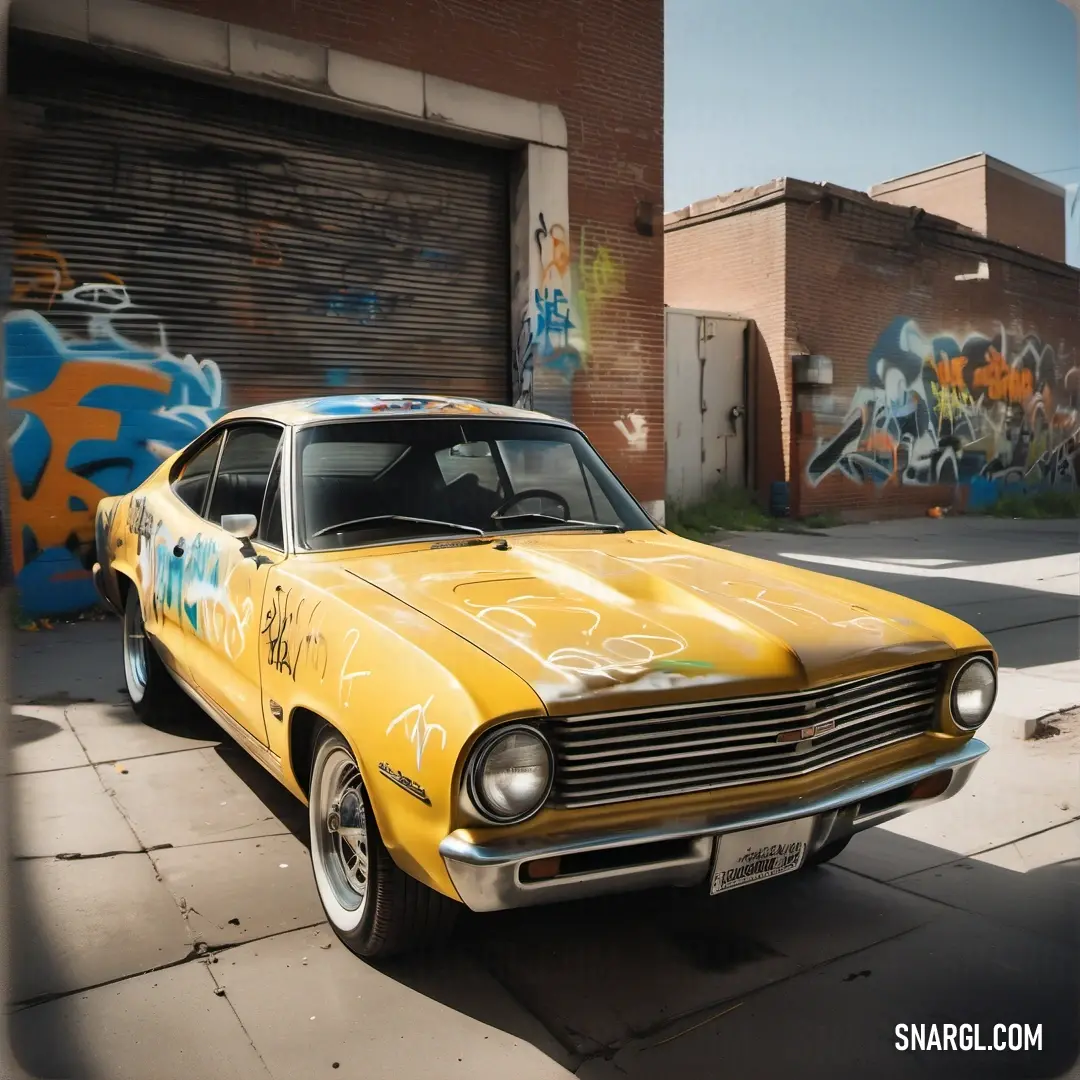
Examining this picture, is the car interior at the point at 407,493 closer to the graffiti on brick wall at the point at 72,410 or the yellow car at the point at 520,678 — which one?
the yellow car at the point at 520,678

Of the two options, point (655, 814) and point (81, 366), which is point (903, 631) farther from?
point (81, 366)

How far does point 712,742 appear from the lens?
2.49 meters

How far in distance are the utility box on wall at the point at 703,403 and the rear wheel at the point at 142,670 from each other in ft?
32.5

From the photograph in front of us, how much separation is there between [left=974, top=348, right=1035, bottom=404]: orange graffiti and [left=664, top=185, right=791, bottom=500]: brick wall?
5800mm

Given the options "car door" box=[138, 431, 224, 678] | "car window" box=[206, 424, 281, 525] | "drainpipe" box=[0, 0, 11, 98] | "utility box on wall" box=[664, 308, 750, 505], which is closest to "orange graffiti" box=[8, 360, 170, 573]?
"drainpipe" box=[0, 0, 11, 98]

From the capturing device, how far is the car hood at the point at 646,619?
244 cm

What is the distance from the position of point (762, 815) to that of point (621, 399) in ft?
27.5

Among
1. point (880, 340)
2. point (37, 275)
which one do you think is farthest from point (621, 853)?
point (880, 340)

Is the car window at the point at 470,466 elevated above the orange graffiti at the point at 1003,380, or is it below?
below

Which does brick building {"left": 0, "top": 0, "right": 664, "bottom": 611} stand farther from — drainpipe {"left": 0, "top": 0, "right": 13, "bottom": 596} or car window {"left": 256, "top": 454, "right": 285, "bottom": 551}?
car window {"left": 256, "top": 454, "right": 285, "bottom": 551}

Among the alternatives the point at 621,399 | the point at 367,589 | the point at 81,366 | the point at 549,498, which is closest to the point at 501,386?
the point at 621,399

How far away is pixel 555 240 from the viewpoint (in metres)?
9.91

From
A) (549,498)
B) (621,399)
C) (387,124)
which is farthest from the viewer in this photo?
(621,399)

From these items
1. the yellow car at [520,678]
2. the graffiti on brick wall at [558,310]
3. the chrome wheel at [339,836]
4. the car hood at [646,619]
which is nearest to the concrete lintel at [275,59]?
the graffiti on brick wall at [558,310]
